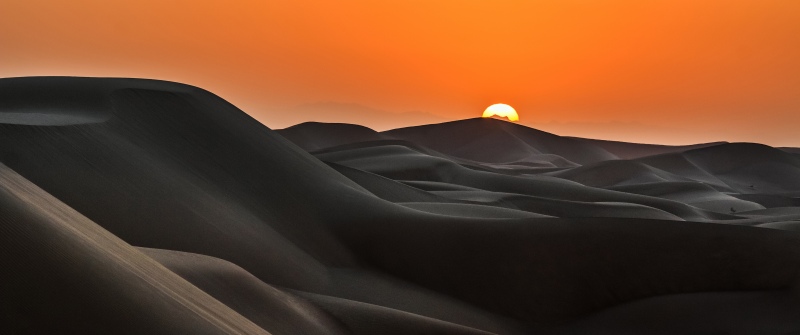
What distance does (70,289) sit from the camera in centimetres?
470

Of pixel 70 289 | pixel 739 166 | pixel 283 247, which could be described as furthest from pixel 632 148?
pixel 70 289

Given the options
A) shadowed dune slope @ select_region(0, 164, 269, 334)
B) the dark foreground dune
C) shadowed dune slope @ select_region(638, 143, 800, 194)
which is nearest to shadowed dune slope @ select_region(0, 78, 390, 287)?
the dark foreground dune

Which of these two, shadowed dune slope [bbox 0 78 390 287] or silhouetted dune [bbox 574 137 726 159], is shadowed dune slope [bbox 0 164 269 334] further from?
silhouetted dune [bbox 574 137 726 159]

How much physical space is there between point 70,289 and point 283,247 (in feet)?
32.0

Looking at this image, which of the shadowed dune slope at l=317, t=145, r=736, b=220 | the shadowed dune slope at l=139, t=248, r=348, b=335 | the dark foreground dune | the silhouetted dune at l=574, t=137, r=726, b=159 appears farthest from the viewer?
the silhouetted dune at l=574, t=137, r=726, b=159

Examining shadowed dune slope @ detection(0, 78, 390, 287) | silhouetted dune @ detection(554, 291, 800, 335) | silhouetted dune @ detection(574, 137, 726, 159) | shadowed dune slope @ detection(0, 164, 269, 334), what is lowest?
silhouetted dune @ detection(554, 291, 800, 335)

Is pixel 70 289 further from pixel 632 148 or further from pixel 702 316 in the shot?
pixel 632 148

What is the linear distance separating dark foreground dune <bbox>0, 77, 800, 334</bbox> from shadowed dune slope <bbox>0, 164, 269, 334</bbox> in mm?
13

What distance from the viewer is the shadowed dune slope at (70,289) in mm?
4461

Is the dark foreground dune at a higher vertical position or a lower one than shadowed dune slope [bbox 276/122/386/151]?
lower

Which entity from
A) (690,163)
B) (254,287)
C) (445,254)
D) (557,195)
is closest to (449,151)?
(690,163)

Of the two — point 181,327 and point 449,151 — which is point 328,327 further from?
point 449,151

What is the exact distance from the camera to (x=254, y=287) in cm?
916

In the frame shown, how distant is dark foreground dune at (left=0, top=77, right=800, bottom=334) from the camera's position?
5.51 meters
